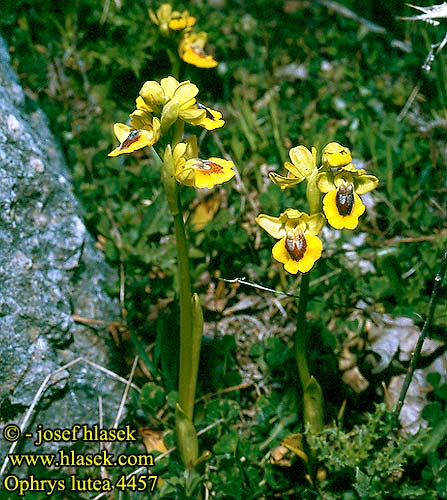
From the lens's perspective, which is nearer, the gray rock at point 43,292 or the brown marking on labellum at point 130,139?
the brown marking on labellum at point 130,139

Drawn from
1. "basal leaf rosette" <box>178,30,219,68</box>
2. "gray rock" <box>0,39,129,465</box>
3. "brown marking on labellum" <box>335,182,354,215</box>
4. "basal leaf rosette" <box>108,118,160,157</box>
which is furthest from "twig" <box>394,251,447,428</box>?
"basal leaf rosette" <box>178,30,219,68</box>

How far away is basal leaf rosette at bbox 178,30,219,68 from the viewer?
3529 millimetres

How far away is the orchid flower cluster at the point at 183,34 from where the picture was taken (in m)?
3.44

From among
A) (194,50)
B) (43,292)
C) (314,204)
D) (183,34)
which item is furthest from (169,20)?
(314,204)

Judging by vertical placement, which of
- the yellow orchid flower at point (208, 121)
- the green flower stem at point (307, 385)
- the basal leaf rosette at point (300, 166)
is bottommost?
the green flower stem at point (307, 385)

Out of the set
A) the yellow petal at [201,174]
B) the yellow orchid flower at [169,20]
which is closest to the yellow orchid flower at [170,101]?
the yellow petal at [201,174]

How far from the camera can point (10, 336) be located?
7.61 feet

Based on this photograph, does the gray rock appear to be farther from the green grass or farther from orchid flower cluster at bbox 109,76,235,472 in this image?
orchid flower cluster at bbox 109,76,235,472

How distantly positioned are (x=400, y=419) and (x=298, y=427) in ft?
1.41

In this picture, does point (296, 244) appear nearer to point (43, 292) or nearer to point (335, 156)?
point (335, 156)

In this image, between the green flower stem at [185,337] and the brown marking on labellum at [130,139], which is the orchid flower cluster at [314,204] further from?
the brown marking on labellum at [130,139]

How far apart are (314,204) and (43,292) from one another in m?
1.15

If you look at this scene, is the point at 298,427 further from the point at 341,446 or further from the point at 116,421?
the point at 116,421

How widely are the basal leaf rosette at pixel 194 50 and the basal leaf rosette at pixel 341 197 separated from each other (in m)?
1.76
